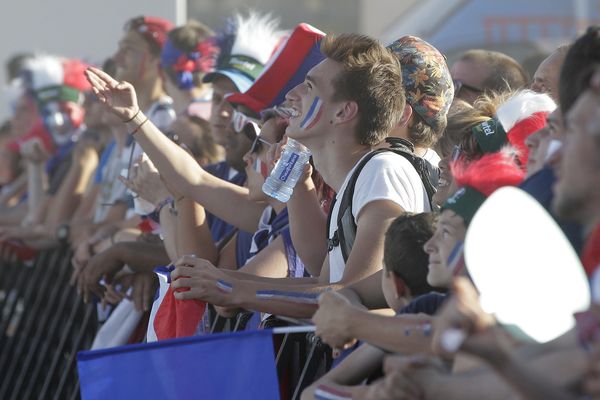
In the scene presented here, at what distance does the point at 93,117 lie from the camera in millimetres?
8109

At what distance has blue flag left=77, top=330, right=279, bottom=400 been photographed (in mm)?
3465

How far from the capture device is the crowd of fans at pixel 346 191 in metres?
2.33

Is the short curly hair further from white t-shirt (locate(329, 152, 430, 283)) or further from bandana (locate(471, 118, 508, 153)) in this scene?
bandana (locate(471, 118, 508, 153))

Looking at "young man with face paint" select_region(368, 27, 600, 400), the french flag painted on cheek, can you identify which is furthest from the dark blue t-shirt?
the french flag painted on cheek

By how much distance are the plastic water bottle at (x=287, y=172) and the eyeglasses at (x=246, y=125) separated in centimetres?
89

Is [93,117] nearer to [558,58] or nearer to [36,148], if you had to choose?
[36,148]

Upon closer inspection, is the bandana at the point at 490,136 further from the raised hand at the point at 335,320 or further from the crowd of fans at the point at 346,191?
the raised hand at the point at 335,320

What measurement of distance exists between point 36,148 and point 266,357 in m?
5.54

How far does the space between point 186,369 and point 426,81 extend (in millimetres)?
1458

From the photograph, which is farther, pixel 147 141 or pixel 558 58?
pixel 147 141

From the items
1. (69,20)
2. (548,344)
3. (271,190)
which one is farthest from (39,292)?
(548,344)

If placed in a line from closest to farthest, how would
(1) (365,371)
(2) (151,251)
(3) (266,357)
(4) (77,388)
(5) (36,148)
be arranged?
(1) (365,371), (3) (266,357), (2) (151,251), (4) (77,388), (5) (36,148)

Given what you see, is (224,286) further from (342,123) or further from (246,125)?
(246,125)

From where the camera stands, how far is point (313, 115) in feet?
13.5
